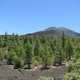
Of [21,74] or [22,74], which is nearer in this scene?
[21,74]

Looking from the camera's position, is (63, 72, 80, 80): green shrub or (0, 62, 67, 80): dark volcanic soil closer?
(63, 72, 80, 80): green shrub

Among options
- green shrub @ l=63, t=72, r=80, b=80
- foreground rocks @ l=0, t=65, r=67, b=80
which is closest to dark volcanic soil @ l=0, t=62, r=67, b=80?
foreground rocks @ l=0, t=65, r=67, b=80

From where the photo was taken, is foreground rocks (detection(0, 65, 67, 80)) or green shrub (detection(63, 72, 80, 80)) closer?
green shrub (detection(63, 72, 80, 80))

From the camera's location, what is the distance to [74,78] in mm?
7727

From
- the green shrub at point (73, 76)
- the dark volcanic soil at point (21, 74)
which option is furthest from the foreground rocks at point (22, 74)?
the green shrub at point (73, 76)

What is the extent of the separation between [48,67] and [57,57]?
5950 mm

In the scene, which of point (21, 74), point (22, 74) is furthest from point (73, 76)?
point (22, 74)

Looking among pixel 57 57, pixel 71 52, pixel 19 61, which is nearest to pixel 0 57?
pixel 19 61

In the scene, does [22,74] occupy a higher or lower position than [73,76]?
lower

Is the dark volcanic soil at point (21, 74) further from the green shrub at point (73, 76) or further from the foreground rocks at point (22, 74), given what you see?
the green shrub at point (73, 76)

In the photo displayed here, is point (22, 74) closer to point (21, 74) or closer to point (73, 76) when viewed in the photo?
point (21, 74)

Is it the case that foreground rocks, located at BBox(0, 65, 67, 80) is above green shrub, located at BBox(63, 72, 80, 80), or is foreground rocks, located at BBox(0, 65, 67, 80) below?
below

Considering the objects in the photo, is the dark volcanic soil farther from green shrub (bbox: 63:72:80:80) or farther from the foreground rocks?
green shrub (bbox: 63:72:80:80)

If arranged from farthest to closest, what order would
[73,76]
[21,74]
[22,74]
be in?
[22,74], [21,74], [73,76]
